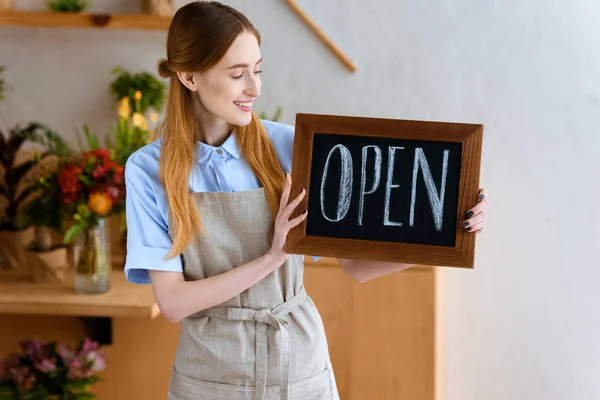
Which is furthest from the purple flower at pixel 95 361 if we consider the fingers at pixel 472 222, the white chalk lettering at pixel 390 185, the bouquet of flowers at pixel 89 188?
the fingers at pixel 472 222

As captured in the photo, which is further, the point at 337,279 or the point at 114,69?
the point at 114,69

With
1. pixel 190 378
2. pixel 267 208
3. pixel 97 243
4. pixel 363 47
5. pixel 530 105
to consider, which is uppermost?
pixel 363 47

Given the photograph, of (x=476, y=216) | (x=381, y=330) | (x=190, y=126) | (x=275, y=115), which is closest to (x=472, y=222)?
(x=476, y=216)

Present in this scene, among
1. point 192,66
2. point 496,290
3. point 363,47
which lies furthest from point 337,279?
point 192,66

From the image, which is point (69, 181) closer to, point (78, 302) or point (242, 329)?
point (78, 302)

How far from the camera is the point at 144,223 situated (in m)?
1.46

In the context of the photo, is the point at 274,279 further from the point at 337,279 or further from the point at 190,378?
the point at 337,279

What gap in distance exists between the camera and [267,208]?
58.6 inches

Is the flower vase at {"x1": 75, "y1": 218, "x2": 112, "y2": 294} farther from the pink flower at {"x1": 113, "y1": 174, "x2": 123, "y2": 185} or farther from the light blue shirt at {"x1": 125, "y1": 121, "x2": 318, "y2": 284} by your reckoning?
the light blue shirt at {"x1": 125, "y1": 121, "x2": 318, "y2": 284}

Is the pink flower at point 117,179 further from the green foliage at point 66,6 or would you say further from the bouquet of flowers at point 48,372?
the green foliage at point 66,6

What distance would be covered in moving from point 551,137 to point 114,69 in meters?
1.70

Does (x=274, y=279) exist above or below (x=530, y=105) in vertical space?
below

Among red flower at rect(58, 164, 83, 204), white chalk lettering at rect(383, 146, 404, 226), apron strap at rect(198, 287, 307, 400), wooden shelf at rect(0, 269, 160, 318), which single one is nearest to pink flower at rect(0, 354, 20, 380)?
wooden shelf at rect(0, 269, 160, 318)

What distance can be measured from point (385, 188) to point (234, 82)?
13.3 inches
